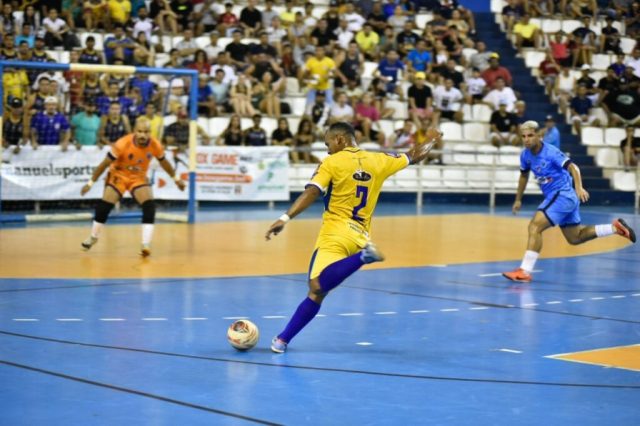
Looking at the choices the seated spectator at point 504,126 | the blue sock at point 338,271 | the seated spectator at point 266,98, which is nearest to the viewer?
the blue sock at point 338,271

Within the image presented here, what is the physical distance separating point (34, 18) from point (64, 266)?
1262cm

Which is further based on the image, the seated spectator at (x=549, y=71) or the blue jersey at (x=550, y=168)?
the seated spectator at (x=549, y=71)

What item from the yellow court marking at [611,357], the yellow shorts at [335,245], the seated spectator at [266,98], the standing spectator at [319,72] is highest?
the standing spectator at [319,72]

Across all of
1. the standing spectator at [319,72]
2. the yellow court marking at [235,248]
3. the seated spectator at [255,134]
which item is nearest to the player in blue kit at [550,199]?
the yellow court marking at [235,248]

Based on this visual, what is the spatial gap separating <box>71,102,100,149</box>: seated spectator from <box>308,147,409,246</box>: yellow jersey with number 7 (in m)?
13.9

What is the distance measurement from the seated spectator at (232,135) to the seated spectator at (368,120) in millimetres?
3409

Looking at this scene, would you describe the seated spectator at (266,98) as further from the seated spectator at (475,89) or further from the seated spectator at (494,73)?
the seated spectator at (494,73)

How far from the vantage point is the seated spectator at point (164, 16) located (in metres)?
28.0

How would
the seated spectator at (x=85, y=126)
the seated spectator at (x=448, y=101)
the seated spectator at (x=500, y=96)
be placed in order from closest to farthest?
the seated spectator at (x=85, y=126), the seated spectator at (x=448, y=101), the seated spectator at (x=500, y=96)

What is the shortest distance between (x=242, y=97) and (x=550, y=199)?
1303cm

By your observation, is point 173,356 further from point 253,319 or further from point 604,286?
point 604,286

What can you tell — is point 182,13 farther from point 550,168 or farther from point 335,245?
point 335,245

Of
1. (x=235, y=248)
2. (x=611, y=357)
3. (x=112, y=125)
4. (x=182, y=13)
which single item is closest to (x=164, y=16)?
(x=182, y=13)

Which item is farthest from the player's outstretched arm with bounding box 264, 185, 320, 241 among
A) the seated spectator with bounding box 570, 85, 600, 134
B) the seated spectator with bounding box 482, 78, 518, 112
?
the seated spectator with bounding box 570, 85, 600, 134
